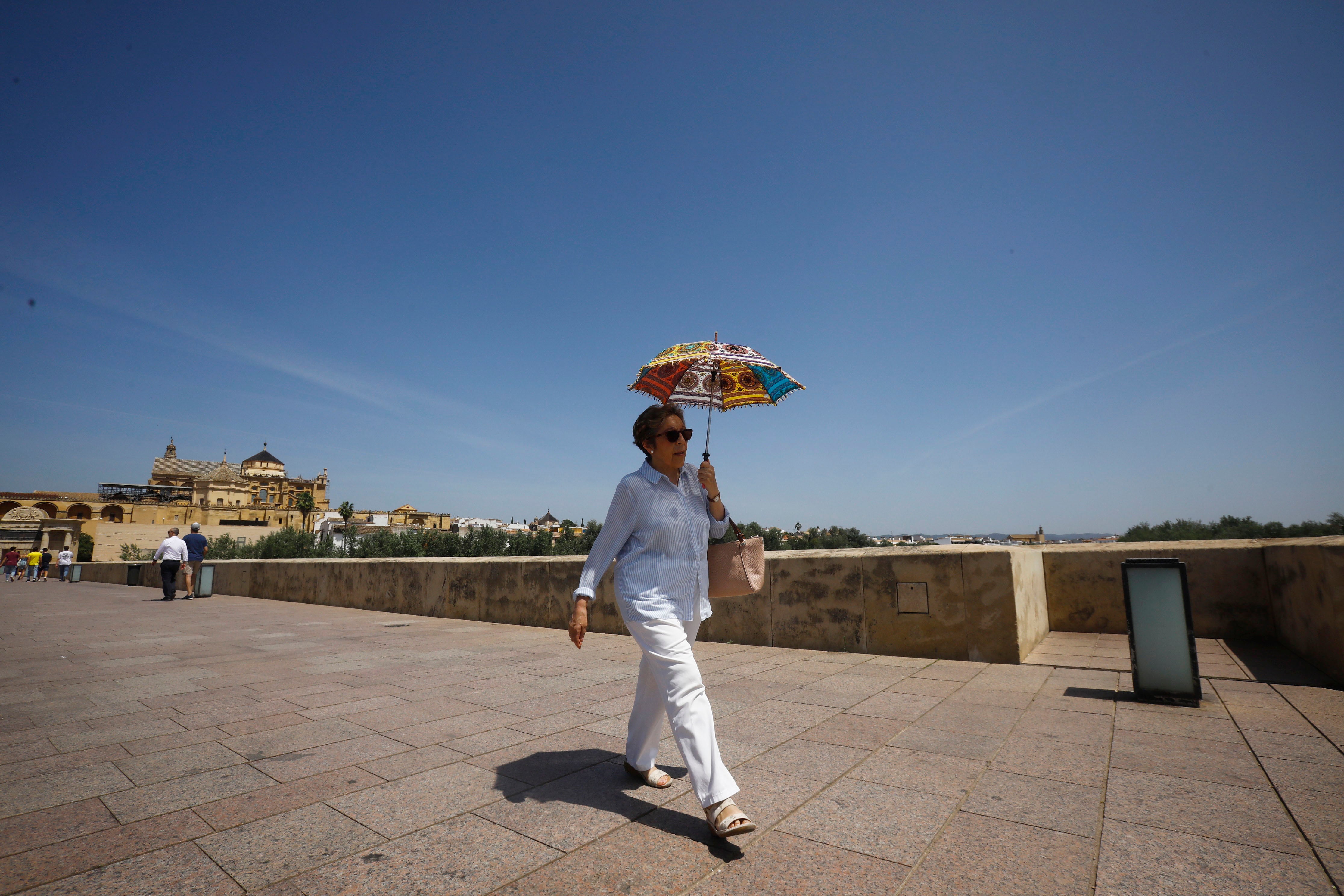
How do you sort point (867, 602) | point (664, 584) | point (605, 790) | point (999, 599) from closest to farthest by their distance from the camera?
1. point (664, 584)
2. point (605, 790)
3. point (999, 599)
4. point (867, 602)

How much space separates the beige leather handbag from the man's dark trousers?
15278 millimetres

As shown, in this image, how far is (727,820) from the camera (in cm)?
215

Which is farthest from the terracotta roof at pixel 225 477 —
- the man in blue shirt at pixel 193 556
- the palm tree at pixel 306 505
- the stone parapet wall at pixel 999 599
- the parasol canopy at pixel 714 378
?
the parasol canopy at pixel 714 378

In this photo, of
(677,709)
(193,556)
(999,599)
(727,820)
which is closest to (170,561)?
(193,556)

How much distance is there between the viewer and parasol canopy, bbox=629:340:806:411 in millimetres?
3582

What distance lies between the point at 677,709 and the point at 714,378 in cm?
186

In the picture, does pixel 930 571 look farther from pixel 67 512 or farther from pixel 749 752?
pixel 67 512

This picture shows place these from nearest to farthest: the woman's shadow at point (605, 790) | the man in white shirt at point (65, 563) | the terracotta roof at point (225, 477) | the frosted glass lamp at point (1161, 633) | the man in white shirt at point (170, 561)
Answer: the woman's shadow at point (605, 790) → the frosted glass lamp at point (1161, 633) → the man in white shirt at point (170, 561) → the man in white shirt at point (65, 563) → the terracotta roof at point (225, 477)

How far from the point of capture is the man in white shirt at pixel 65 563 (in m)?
27.0

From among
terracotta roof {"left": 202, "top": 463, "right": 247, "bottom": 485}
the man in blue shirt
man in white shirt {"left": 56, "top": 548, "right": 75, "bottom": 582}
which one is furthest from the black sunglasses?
terracotta roof {"left": 202, "top": 463, "right": 247, "bottom": 485}

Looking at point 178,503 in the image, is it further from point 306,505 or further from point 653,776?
point 653,776

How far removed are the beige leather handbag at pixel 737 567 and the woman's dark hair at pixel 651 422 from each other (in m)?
0.56

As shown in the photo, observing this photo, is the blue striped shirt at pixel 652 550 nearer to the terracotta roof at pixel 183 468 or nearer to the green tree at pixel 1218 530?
the green tree at pixel 1218 530

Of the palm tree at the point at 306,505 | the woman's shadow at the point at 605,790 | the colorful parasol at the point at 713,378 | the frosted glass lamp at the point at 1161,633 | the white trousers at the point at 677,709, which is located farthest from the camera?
the palm tree at the point at 306,505
